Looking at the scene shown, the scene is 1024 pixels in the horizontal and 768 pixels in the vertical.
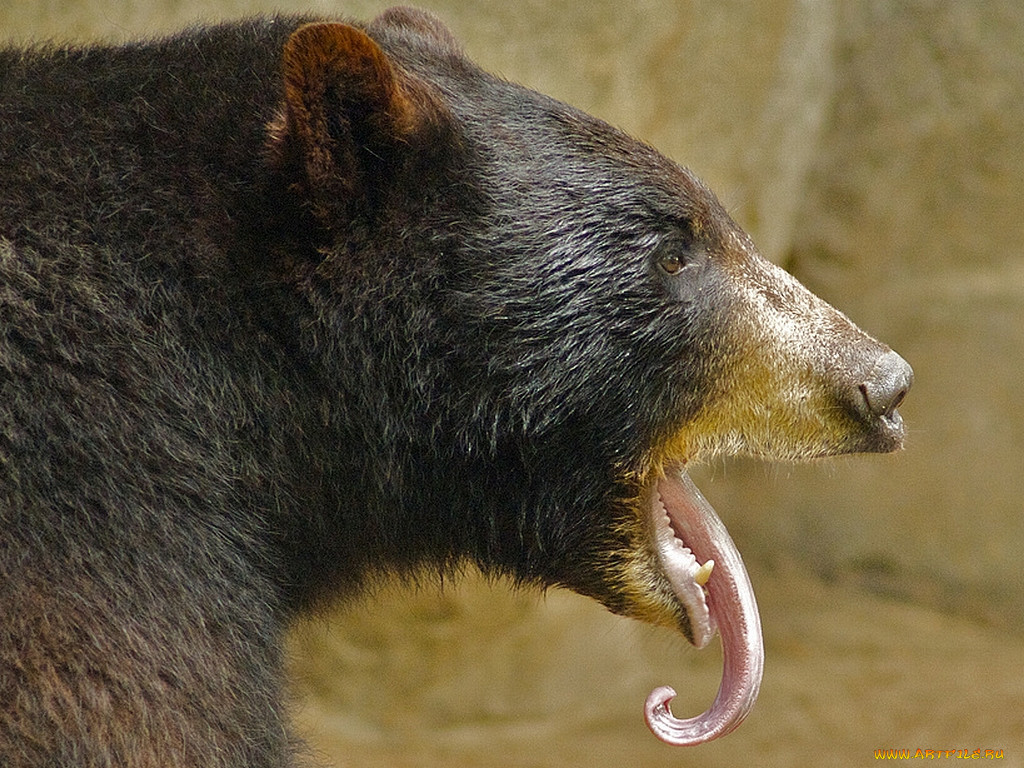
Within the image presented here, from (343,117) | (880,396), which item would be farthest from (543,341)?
(880,396)

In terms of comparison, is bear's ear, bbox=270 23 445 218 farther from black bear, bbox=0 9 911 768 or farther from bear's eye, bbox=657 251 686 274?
bear's eye, bbox=657 251 686 274

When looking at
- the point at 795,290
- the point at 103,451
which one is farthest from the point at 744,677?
the point at 103,451

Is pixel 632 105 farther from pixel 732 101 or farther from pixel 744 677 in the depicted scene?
pixel 744 677

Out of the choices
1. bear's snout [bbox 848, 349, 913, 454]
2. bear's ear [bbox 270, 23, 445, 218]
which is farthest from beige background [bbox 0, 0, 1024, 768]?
bear's ear [bbox 270, 23, 445, 218]

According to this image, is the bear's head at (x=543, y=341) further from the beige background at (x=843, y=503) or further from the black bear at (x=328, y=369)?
the beige background at (x=843, y=503)

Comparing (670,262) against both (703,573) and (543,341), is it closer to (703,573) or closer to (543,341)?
(543,341)

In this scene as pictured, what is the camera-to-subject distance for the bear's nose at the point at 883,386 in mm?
2650

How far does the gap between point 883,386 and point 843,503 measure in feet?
13.6

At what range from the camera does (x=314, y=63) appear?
216 cm

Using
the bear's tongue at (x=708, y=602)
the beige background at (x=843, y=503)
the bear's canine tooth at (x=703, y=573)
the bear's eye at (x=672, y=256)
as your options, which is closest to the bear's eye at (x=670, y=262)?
the bear's eye at (x=672, y=256)

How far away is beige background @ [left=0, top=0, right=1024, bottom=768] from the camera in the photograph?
18.9 feet

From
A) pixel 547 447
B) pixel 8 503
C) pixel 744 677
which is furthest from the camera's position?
pixel 744 677

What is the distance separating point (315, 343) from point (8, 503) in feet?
1.97

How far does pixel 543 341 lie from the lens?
8.00 feet
